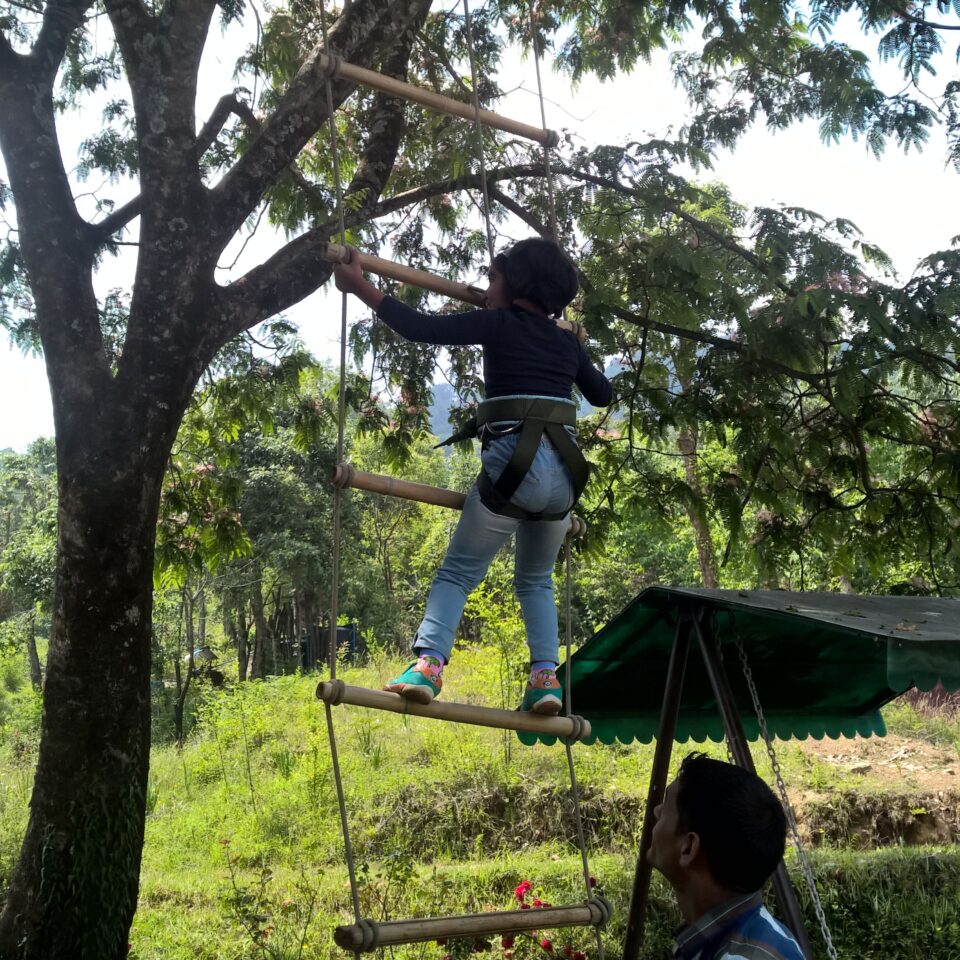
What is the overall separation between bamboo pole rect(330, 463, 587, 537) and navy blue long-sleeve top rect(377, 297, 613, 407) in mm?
374

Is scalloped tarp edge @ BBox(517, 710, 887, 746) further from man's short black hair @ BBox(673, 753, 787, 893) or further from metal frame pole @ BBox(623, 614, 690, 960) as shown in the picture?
man's short black hair @ BBox(673, 753, 787, 893)

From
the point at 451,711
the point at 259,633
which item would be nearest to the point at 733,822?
the point at 451,711

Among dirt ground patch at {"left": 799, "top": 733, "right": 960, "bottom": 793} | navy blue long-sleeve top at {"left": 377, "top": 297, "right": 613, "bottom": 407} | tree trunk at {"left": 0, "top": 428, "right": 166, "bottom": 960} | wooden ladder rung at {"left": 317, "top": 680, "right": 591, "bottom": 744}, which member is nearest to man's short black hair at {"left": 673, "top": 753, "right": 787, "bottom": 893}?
wooden ladder rung at {"left": 317, "top": 680, "right": 591, "bottom": 744}

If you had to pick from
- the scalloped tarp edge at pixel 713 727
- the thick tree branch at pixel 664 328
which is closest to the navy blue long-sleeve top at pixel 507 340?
the thick tree branch at pixel 664 328

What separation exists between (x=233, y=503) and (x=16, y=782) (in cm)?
549

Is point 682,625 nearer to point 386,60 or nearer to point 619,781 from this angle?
point 386,60

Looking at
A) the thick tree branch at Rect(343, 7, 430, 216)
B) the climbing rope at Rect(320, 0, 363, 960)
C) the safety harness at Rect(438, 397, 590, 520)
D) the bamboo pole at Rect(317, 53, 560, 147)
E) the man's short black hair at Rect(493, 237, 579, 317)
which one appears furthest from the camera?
the thick tree branch at Rect(343, 7, 430, 216)

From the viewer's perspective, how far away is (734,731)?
3.37m

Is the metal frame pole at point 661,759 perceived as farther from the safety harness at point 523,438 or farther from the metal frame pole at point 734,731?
the safety harness at point 523,438

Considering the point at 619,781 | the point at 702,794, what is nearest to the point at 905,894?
the point at 619,781

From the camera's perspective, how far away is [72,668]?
13.8 ft

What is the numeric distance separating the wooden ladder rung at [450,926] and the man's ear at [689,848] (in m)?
0.99

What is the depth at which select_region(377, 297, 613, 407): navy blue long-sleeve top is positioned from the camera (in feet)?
9.12

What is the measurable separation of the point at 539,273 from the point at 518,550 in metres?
0.85
